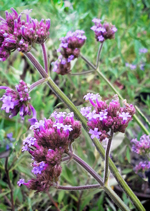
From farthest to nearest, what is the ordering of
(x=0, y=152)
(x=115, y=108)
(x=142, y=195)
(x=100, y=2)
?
1. (x=100, y=2)
2. (x=142, y=195)
3. (x=0, y=152)
4. (x=115, y=108)

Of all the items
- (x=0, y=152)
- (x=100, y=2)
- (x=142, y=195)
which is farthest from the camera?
(x=100, y=2)

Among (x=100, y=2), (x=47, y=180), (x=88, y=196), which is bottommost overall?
(x=88, y=196)

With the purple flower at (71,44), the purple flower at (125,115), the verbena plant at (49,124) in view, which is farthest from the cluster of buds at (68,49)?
the purple flower at (125,115)

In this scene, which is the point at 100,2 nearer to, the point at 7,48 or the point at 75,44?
the point at 75,44

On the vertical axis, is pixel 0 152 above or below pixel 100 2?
below

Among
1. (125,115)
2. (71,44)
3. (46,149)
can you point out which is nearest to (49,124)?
(46,149)

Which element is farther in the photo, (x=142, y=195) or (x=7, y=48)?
(x=142, y=195)

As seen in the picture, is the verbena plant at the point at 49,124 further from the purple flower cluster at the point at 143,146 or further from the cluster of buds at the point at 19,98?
the purple flower cluster at the point at 143,146

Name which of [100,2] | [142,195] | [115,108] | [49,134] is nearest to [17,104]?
[49,134]
